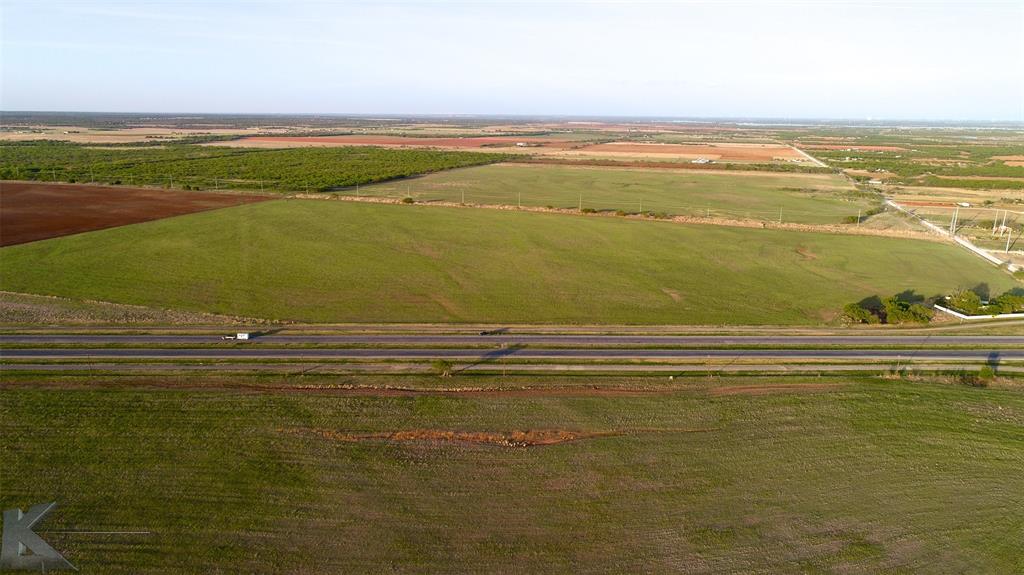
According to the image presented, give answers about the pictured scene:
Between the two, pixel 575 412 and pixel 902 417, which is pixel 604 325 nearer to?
pixel 575 412

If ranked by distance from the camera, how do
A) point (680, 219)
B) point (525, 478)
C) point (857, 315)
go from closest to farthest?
point (525, 478), point (857, 315), point (680, 219)

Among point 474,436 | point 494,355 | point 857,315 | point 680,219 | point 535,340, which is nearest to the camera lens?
point 474,436

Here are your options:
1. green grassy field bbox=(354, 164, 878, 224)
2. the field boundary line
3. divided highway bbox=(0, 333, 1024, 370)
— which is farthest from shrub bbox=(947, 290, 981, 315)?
green grassy field bbox=(354, 164, 878, 224)

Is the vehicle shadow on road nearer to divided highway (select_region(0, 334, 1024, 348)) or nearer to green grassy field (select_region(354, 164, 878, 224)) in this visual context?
divided highway (select_region(0, 334, 1024, 348))

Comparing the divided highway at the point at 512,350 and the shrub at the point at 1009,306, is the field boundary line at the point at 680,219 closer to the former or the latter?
the shrub at the point at 1009,306

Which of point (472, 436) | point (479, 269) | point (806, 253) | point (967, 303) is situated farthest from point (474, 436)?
point (806, 253)

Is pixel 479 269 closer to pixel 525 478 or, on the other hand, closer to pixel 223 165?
pixel 525 478
